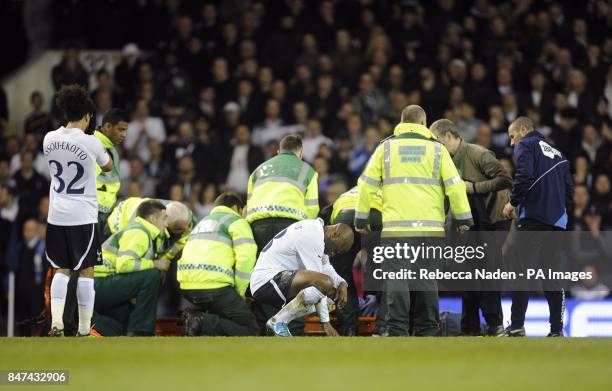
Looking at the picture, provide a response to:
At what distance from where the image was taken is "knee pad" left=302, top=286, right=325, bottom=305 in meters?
10.9

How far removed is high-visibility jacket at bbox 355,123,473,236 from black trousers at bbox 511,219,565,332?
88 cm

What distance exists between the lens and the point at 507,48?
19.1 meters

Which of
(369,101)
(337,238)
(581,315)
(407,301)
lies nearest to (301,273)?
(337,238)

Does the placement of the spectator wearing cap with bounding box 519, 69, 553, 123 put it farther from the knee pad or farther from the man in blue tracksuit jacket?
the knee pad

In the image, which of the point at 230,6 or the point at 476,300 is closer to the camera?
the point at 476,300

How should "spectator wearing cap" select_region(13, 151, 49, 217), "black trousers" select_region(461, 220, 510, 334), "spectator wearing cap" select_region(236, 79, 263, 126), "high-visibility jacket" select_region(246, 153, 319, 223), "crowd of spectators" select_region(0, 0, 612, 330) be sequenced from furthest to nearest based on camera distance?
"spectator wearing cap" select_region(236, 79, 263, 126) → "spectator wearing cap" select_region(13, 151, 49, 217) → "crowd of spectators" select_region(0, 0, 612, 330) → "high-visibility jacket" select_region(246, 153, 319, 223) → "black trousers" select_region(461, 220, 510, 334)

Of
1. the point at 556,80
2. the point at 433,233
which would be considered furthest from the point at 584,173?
the point at 433,233

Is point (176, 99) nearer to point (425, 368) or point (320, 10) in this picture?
point (320, 10)

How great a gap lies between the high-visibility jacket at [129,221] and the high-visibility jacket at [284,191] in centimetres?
109

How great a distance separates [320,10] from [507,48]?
3113 millimetres

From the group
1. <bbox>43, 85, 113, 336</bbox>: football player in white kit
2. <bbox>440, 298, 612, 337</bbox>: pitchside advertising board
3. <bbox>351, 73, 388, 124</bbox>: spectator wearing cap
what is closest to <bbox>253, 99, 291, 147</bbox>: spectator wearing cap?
<bbox>351, 73, 388, 124</bbox>: spectator wearing cap

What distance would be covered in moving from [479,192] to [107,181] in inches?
144

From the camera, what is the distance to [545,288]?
11344mm

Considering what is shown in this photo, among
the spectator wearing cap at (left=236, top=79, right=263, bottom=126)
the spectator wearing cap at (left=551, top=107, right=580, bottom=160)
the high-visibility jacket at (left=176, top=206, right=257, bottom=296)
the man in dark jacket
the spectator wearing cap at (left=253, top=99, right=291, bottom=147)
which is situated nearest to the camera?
the man in dark jacket
